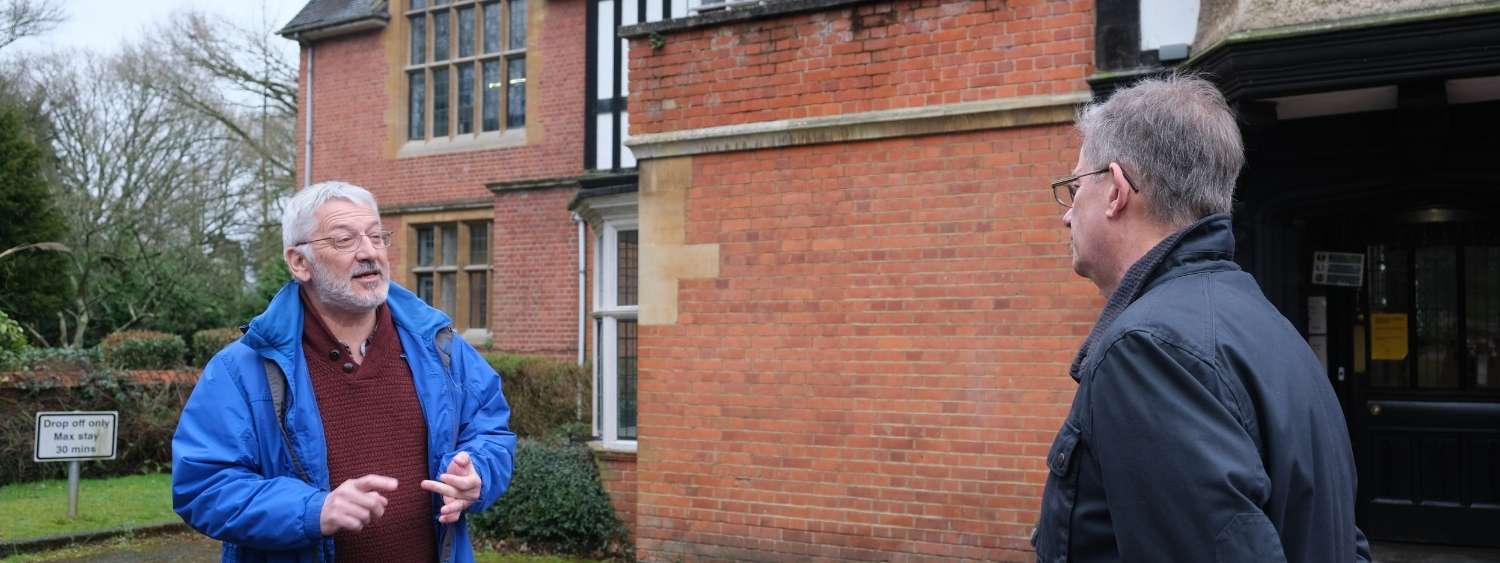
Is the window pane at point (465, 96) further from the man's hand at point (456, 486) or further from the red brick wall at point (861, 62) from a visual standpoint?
the man's hand at point (456, 486)

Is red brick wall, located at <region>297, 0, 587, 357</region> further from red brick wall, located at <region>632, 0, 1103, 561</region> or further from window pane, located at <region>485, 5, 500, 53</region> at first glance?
red brick wall, located at <region>632, 0, 1103, 561</region>

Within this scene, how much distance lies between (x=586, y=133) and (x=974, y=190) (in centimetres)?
1096

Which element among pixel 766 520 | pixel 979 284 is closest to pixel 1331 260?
pixel 979 284

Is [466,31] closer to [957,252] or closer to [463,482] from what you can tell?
[957,252]

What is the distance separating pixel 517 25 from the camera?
64.8 ft

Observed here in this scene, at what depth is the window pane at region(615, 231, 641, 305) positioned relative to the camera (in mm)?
9875

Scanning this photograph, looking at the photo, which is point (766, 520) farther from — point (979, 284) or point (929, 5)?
point (929, 5)

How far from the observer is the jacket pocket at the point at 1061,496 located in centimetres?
197

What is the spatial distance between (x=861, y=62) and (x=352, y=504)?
501 centimetres

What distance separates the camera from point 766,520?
24.8ft

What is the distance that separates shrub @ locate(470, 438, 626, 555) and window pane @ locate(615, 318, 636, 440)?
1.19 ft


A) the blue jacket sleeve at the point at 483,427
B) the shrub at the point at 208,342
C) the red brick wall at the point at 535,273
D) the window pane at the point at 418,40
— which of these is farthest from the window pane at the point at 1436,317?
the shrub at the point at 208,342

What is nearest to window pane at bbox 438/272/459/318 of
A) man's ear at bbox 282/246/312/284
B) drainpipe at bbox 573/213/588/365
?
drainpipe at bbox 573/213/588/365

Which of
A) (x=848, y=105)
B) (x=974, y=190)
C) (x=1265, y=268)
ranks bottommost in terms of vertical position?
(x=1265, y=268)
